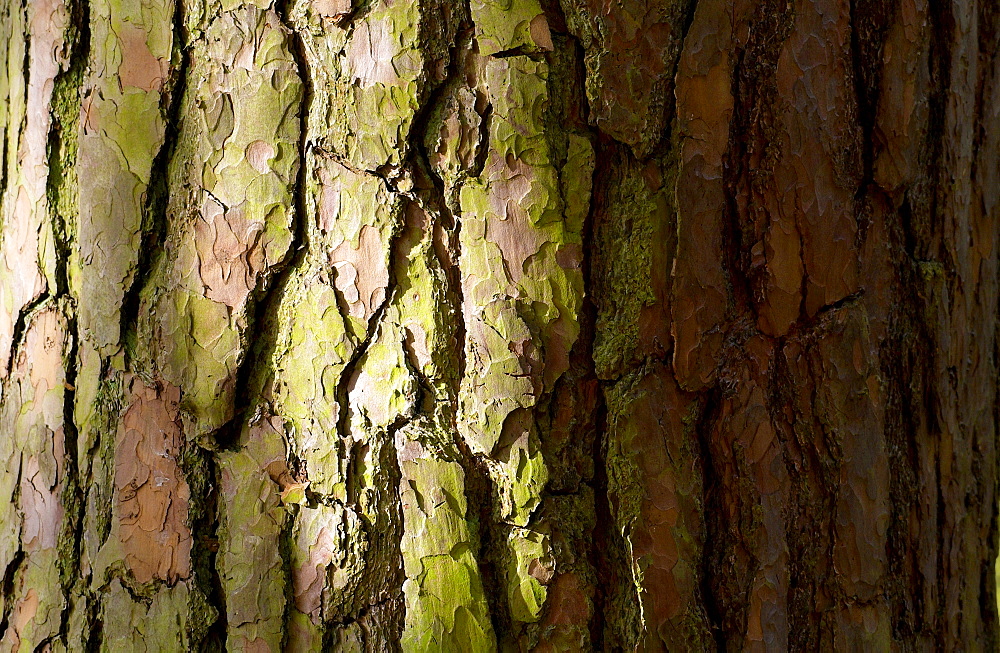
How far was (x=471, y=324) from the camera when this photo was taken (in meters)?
0.89

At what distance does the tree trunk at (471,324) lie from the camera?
0.88 metres

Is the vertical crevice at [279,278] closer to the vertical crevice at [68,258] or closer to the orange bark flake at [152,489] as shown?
the orange bark flake at [152,489]

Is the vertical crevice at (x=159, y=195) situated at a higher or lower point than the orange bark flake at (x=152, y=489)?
higher

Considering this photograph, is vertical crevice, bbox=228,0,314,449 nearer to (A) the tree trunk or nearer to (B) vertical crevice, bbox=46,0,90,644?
(A) the tree trunk

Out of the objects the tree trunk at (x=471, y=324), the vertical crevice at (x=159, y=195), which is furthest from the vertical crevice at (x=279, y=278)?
the vertical crevice at (x=159, y=195)

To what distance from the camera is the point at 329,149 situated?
0.88m

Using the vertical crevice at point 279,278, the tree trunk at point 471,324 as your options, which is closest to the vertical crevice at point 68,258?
the tree trunk at point 471,324

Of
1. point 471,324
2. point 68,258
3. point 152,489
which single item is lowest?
point 152,489

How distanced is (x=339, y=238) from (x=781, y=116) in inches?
20.9

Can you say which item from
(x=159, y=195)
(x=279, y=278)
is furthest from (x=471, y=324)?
(x=159, y=195)

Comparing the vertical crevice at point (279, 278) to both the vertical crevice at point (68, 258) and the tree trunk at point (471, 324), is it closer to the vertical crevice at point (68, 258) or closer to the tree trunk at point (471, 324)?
the tree trunk at point (471, 324)

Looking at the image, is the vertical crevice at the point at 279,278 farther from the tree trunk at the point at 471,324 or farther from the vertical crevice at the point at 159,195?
the vertical crevice at the point at 159,195

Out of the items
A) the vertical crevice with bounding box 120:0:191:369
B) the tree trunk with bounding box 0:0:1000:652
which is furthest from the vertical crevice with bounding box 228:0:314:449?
the vertical crevice with bounding box 120:0:191:369

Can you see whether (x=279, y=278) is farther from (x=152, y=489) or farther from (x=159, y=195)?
(x=152, y=489)
